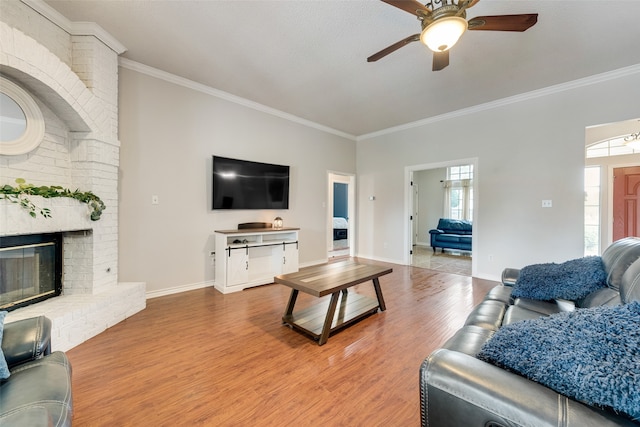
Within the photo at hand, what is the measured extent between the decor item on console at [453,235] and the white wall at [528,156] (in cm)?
200

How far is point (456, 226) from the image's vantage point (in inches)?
259

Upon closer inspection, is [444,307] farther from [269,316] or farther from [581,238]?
[581,238]

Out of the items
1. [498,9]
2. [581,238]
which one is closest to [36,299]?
[498,9]

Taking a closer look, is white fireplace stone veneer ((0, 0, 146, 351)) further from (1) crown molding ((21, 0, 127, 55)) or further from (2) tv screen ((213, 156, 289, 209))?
(2) tv screen ((213, 156, 289, 209))

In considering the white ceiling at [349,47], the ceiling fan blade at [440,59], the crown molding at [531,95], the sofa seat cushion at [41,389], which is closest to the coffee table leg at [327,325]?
the sofa seat cushion at [41,389]

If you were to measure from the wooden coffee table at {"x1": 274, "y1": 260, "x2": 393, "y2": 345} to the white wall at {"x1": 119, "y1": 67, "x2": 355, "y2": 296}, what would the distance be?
5.97 ft

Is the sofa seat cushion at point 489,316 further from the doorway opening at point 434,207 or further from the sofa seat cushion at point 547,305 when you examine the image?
the doorway opening at point 434,207

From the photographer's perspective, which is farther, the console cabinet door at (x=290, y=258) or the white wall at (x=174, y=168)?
the console cabinet door at (x=290, y=258)

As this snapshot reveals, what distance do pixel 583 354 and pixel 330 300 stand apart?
1818 millimetres

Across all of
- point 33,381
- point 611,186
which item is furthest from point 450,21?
point 611,186

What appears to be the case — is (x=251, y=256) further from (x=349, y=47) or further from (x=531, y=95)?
(x=531, y=95)

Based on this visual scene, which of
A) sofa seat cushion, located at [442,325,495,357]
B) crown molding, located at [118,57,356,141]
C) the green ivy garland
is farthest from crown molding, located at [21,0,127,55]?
sofa seat cushion, located at [442,325,495,357]

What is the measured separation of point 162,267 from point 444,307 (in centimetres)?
357

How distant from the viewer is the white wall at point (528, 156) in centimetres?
337
